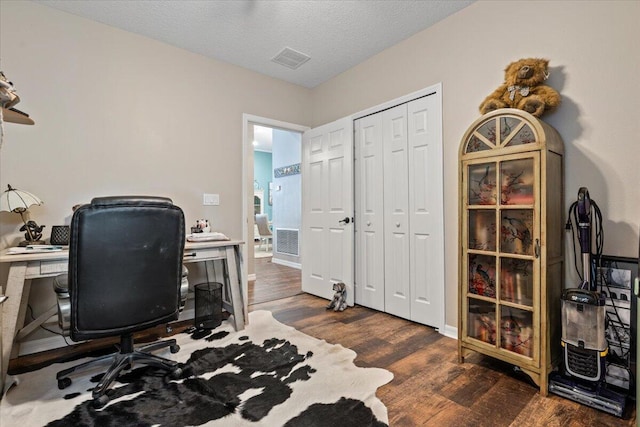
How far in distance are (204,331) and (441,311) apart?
210 cm

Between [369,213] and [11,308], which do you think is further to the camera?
[369,213]

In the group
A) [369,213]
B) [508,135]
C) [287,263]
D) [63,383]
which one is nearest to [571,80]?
[508,135]

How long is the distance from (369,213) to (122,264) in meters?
2.36

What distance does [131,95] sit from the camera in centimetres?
283

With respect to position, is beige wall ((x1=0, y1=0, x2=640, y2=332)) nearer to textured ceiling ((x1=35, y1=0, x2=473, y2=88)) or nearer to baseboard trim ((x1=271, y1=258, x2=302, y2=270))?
textured ceiling ((x1=35, y1=0, x2=473, y2=88))

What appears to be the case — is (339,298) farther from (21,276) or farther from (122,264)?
(21,276)

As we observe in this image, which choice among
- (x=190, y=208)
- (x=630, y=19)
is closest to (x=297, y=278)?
(x=190, y=208)

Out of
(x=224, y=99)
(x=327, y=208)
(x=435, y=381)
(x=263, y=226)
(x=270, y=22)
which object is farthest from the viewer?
(x=263, y=226)

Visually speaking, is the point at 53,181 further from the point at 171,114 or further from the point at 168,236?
the point at 168,236

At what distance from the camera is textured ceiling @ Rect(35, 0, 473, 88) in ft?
8.05

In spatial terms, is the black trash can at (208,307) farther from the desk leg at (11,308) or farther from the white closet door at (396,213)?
the white closet door at (396,213)

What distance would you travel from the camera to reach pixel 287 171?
246 inches

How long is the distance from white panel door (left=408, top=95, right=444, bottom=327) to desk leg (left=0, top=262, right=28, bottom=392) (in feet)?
9.62

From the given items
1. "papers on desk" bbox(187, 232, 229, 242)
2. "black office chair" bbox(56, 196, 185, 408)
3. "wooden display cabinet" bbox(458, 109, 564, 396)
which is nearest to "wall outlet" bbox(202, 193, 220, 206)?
"papers on desk" bbox(187, 232, 229, 242)
